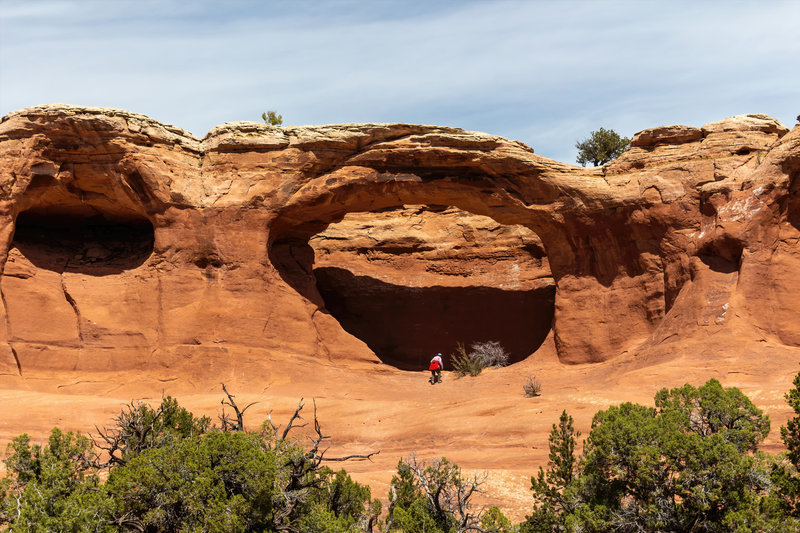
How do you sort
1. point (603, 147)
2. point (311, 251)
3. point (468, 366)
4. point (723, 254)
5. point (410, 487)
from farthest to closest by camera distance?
point (603, 147) → point (311, 251) → point (468, 366) → point (723, 254) → point (410, 487)

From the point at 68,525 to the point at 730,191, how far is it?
573 inches

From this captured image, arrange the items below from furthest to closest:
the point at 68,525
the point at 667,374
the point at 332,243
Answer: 1. the point at 332,243
2. the point at 667,374
3. the point at 68,525

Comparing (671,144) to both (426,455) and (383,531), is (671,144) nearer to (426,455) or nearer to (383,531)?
(426,455)

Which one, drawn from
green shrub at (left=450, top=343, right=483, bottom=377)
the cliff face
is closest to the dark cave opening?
the cliff face

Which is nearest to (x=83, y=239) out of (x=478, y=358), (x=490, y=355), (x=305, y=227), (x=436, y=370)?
(x=305, y=227)

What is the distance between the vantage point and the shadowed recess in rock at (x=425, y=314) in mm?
23266

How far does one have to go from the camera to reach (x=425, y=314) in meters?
23.9

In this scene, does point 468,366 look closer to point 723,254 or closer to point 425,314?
point 425,314

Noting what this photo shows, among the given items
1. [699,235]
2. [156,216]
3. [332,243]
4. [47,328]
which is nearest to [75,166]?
[156,216]

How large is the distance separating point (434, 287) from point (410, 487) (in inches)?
578

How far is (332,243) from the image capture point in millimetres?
24859

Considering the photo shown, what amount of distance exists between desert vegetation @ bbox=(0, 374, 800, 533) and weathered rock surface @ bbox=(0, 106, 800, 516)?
5837mm

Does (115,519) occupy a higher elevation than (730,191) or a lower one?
lower

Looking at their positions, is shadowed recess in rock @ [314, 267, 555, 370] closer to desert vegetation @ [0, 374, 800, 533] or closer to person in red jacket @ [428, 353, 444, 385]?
person in red jacket @ [428, 353, 444, 385]
